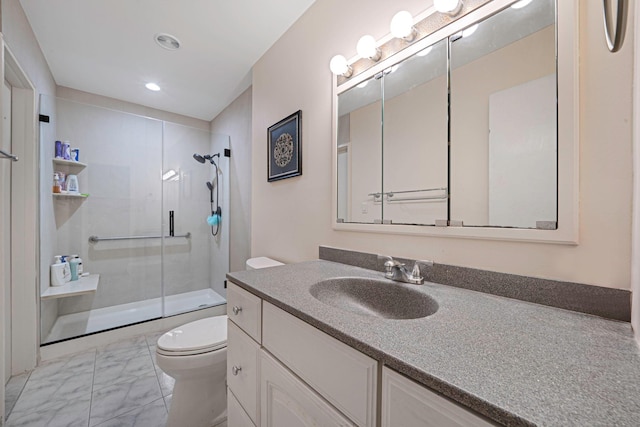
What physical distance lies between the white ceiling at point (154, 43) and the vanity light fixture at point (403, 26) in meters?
0.82

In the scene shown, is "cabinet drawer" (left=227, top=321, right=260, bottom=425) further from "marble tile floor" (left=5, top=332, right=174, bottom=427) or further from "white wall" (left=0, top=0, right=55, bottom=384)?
"white wall" (left=0, top=0, right=55, bottom=384)

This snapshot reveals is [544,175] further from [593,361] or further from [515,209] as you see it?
[593,361]

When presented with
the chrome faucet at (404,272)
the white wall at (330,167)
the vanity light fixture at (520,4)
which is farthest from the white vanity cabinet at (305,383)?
the vanity light fixture at (520,4)

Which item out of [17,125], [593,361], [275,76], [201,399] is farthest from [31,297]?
[593,361]

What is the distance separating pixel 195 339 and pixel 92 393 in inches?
35.0

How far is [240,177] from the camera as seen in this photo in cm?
276

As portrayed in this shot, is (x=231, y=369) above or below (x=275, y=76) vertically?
below

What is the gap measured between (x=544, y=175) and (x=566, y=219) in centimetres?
14

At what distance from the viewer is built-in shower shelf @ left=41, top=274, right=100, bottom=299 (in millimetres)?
2104

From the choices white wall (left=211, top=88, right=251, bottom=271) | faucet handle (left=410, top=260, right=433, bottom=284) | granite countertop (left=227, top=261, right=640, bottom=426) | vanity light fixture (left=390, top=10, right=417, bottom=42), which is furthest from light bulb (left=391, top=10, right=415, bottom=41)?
white wall (left=211, top=88, right=251, bottom=271)

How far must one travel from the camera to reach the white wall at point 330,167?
2.12 ft

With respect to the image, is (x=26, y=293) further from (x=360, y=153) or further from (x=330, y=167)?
(x=360, y=153)

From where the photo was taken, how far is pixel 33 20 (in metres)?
1.71

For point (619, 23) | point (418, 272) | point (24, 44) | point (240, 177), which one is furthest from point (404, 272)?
point (24, 44)
